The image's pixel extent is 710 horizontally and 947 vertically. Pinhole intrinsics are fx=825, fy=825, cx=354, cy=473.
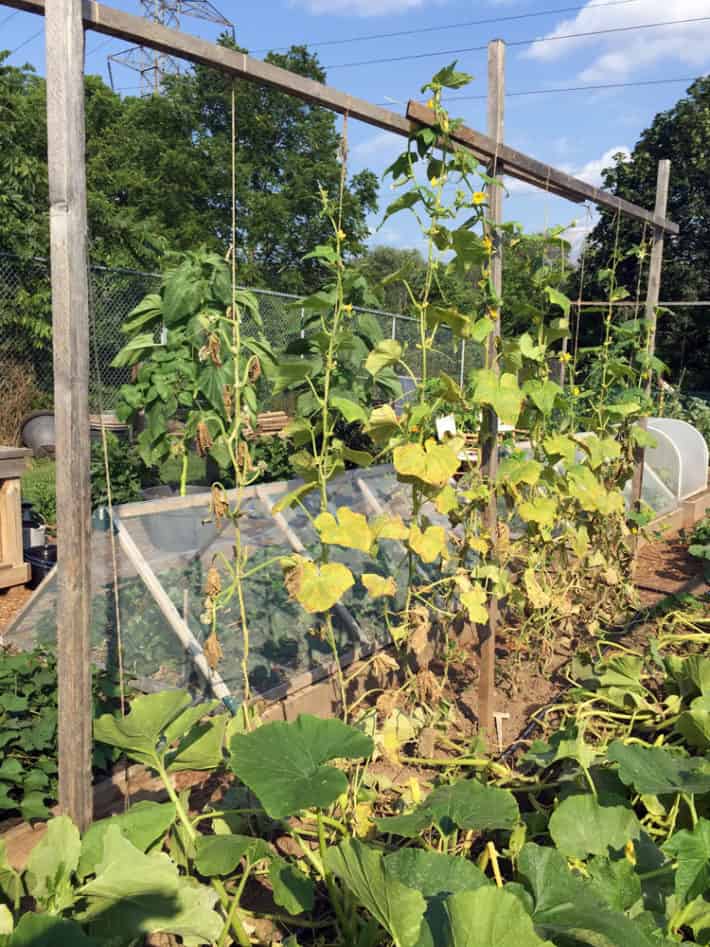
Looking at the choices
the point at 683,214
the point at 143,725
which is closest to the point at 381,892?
the point at 143,725

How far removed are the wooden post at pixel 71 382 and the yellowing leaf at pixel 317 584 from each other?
65cm

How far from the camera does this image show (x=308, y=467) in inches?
107

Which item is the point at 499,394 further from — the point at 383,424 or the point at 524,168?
the point at 524,168

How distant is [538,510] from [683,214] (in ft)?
65.0

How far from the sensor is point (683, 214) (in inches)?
811

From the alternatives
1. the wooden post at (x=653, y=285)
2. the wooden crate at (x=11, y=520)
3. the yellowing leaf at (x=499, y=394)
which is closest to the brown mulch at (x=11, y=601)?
the wooden crate at (x=11, y=520)

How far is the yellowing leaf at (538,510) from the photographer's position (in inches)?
135

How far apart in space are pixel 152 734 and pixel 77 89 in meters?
1.53

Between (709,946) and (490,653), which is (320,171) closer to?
(490,653)

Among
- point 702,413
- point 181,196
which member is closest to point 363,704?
point 702,413

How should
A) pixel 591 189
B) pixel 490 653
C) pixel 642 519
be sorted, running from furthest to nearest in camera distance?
1. pixel 642 519
2. pixel 591 189
3. pixel 490 653

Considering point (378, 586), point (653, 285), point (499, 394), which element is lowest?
point (378, 586)

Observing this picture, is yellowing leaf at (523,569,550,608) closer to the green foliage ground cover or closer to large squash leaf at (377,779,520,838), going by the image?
the green foliage ground cover

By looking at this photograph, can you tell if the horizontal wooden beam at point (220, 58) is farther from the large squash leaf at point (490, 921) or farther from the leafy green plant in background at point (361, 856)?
the large squash leaf at point (490, 921)
